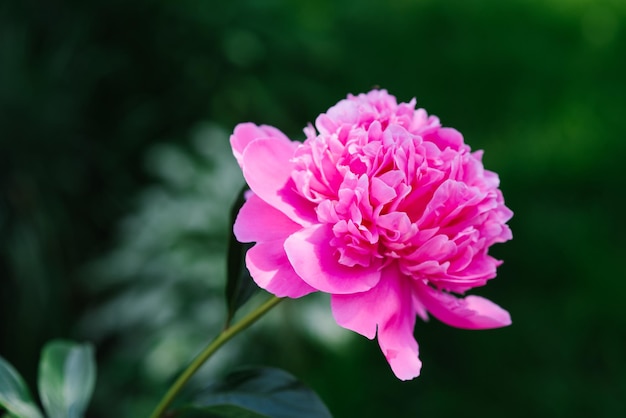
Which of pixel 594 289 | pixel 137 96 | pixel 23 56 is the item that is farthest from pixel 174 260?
pixel 594 289

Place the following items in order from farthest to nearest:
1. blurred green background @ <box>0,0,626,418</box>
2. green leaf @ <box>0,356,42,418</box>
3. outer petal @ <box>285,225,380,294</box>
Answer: blurred green background @ <box>0,0,626,418</box>, green leaf @ <box>0,356,42,418</box>, outer petal @ <box>285,225,380,294</box>

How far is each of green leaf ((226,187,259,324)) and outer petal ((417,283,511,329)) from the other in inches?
5.5

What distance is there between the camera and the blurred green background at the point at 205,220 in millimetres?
1847

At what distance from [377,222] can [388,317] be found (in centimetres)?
6

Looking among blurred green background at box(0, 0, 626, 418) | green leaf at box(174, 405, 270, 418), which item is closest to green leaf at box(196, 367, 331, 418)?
green leaf at box(174, 405, 270, 418)

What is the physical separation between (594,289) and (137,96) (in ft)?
4.78

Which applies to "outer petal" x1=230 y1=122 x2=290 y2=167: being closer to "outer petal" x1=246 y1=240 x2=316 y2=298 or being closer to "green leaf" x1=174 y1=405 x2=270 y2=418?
"outer petal" x1=246 y1=240 x2=316 y2=298

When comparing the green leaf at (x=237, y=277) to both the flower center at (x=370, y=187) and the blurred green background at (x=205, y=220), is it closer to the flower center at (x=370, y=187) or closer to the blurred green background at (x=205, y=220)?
the flower center at (x=370, y=187)

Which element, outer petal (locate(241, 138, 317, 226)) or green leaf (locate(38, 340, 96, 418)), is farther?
green leaf (locate(38, 340, 96, 418))

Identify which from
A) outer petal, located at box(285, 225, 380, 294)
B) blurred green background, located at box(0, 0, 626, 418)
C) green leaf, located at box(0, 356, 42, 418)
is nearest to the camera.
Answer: outer petal, located at box(285, 225, 380, 294)

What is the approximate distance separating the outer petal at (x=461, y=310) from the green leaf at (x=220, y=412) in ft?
0.48

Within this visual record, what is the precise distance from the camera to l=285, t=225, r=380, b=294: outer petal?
45 cm

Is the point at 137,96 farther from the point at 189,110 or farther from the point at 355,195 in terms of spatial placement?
the point at 355,195

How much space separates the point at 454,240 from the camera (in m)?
0.47
